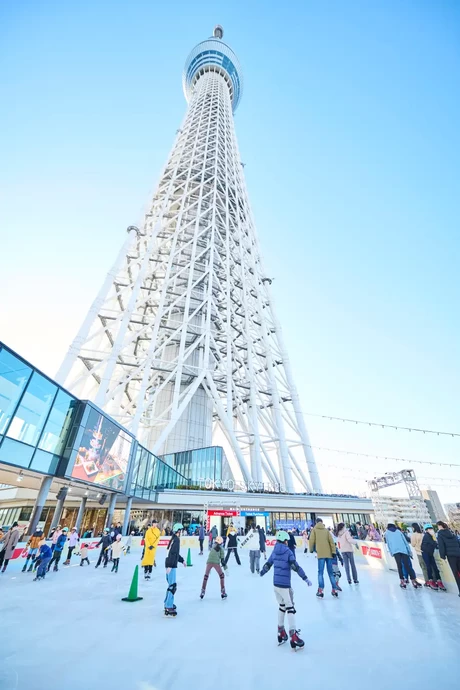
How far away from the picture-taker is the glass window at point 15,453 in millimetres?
11416

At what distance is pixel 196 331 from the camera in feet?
131

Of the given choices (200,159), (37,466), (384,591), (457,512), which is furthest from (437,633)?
(457,512)

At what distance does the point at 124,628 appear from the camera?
17.5 ft

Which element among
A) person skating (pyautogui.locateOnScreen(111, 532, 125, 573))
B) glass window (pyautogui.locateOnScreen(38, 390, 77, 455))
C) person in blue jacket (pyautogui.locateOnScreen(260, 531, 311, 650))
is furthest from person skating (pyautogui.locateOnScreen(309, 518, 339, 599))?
glass window (pyautogui.locateOnScreen(38, 390, 77, 455))

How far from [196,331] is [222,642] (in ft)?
118

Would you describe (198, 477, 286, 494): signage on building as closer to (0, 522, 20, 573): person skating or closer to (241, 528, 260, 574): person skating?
(241, 528, 260, 574): person skating

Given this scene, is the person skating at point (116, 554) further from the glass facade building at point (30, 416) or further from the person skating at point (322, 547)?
the person skating at point (322, 547)

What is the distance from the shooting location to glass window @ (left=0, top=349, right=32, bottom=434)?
1134cm

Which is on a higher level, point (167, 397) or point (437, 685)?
point (167, 397)

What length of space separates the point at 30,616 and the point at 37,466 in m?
8.24

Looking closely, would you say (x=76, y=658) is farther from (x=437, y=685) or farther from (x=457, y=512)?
(x=457, y=512)

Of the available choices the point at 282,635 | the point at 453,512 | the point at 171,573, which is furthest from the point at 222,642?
the point at 453,512

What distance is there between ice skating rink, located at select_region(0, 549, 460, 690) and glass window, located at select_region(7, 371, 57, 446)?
5.75 m

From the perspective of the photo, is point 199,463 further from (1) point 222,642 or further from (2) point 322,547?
(1) point 222,642
